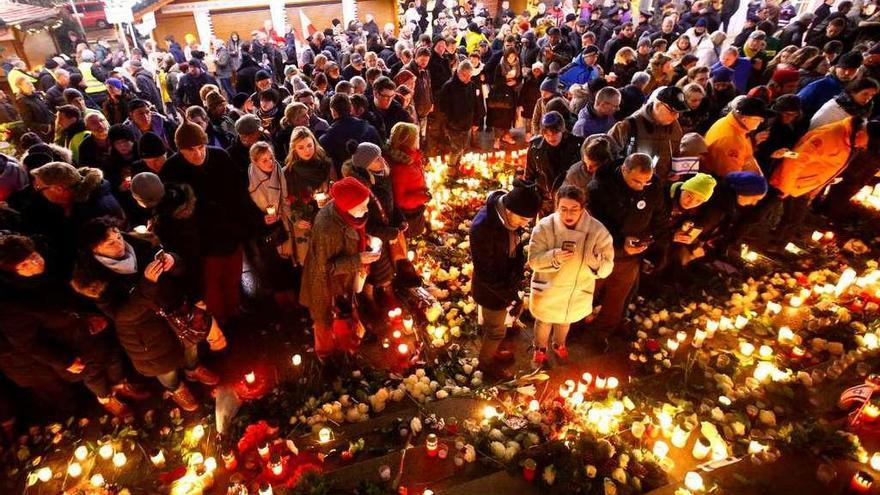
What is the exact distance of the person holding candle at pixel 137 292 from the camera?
3322 millimetres

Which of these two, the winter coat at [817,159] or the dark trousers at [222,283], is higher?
the winter coat at [817,159]

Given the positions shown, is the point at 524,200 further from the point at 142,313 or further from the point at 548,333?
the point at 142,313

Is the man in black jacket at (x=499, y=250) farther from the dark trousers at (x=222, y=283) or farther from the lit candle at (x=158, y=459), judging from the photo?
the lit candle at (x=158, y=459)

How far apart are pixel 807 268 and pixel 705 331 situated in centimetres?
223

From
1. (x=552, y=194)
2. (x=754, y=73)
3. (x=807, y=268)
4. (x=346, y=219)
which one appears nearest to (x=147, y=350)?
(x=346, y=219)

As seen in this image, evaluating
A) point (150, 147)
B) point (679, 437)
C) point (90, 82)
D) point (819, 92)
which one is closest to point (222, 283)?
point (150, 147)

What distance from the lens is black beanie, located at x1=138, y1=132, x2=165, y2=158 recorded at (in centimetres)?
454

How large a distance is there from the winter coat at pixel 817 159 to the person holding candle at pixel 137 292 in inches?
262

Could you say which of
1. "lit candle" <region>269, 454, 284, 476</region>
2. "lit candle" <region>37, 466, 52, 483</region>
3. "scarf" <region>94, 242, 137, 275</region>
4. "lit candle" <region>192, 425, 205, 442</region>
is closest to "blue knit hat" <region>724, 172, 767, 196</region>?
"lit candle" <region>269, 454, 284, 476</region>

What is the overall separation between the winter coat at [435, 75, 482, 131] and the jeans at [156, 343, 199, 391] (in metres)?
5.91

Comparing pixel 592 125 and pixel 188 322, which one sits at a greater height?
pixel 592 125

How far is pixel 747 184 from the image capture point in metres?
4.53

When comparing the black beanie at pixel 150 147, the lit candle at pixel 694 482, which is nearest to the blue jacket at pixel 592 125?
the lit candle at pixel 694 482

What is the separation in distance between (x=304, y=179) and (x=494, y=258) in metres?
2.22
